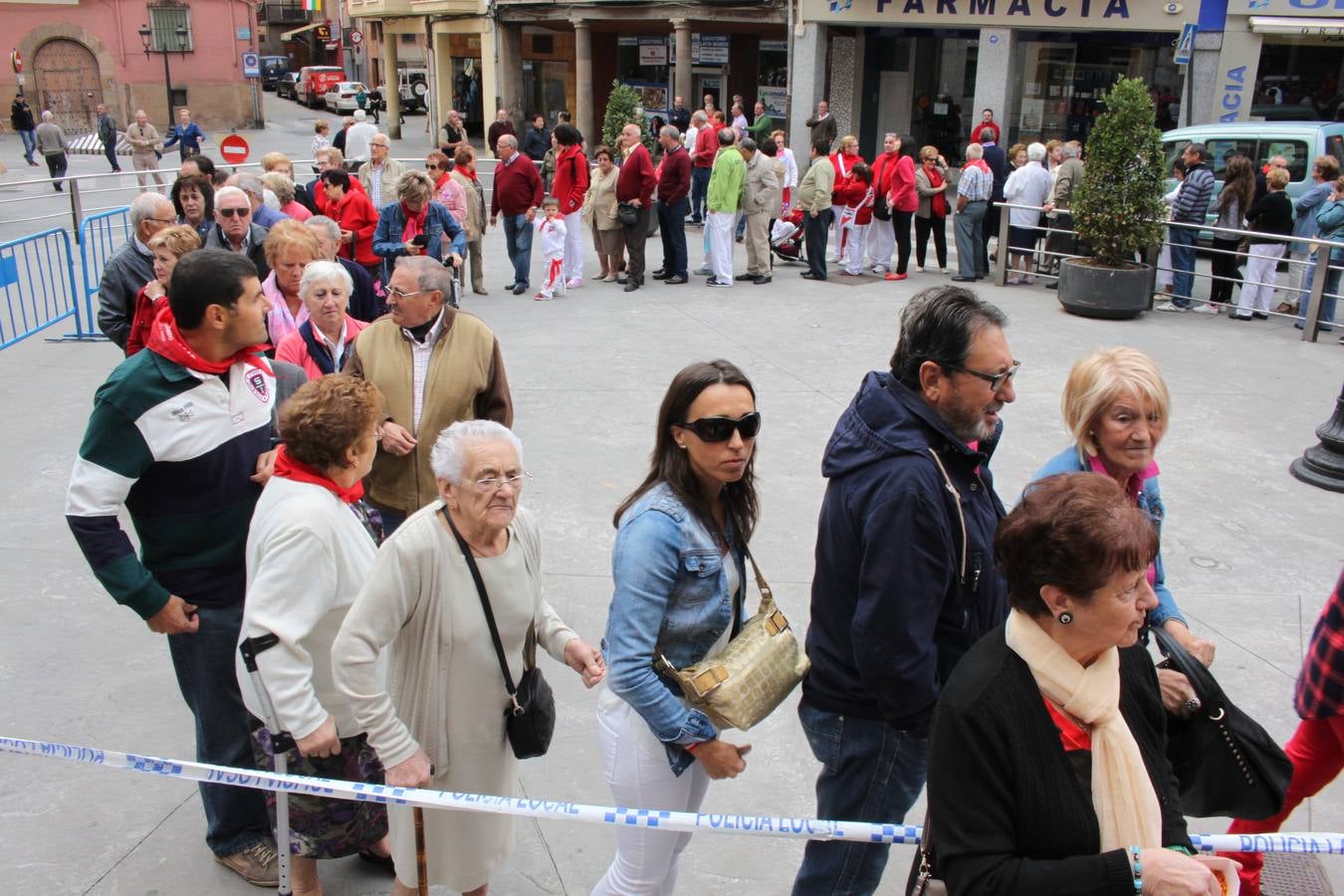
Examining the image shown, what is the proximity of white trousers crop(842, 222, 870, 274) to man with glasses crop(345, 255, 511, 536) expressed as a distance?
9.96 metres

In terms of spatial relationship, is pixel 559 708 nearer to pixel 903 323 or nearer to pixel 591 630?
pixel 591 630

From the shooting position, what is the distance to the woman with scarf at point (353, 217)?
32.1 ft

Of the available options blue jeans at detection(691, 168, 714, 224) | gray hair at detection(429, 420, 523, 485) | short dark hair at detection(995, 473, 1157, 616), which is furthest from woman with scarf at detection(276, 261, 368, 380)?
blue jeans at detection(691, 168, 714, 224)

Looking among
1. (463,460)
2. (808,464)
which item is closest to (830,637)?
(463,460)

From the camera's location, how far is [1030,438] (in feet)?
26.0

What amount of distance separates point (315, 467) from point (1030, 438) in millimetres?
5942

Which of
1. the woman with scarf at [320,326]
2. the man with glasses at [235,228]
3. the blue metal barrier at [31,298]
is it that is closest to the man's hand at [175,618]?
the woman with scarf at [320,326]

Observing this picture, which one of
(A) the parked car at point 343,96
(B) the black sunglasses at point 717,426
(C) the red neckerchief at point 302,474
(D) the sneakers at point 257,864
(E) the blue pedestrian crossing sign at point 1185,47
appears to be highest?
(E) the blue pedestrian crossing sign at point 1185,47

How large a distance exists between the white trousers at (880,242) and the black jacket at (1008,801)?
12404 millimetres

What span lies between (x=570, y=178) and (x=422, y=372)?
869cm

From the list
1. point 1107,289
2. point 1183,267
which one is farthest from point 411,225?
point 1183,267

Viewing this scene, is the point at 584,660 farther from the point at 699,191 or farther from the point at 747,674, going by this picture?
the point at 699,191

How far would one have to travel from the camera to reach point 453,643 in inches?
117

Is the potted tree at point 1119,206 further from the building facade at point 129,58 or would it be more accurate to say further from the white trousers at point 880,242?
the building facade at point 129,58
